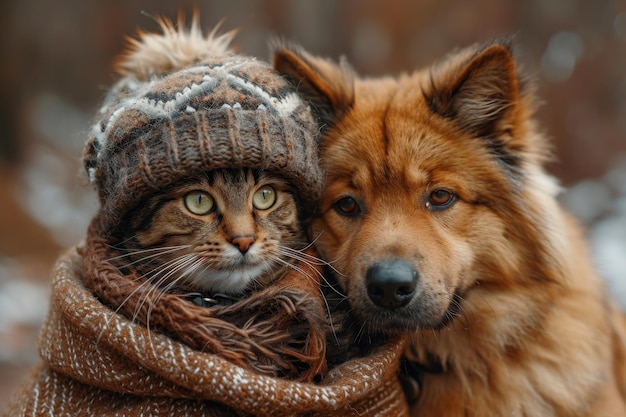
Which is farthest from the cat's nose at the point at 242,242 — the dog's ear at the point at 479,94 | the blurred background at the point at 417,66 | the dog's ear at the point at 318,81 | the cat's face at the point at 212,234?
the blurred background at the point at 417,66

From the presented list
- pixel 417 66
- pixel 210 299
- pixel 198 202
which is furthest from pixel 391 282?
pixel 417 66

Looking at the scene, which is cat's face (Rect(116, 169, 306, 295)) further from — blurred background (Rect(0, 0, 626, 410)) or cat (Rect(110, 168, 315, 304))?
blurred background (Rect(0, 0, 626, 410))

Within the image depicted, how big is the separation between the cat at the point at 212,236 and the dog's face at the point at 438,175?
0.33 meters

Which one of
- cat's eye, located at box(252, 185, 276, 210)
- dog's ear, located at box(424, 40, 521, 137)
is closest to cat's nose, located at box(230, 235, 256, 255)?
cat's eye, located at box(252, 185, 276, 210)

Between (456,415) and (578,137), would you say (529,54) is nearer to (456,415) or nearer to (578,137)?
(578,137)

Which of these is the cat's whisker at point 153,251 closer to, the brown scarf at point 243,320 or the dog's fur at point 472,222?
the brown scarf at point 243,320

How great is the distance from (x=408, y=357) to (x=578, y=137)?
27.3 feet

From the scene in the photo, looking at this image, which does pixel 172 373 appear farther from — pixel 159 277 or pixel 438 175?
pixel 438 175

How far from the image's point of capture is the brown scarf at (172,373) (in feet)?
7.63

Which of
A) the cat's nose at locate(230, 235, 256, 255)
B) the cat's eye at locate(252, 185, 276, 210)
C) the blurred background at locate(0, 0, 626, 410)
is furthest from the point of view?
the blurred background at locate(0, 0, 626, 410)

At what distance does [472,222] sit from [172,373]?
151cm

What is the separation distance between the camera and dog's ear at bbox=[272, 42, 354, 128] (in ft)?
10.0

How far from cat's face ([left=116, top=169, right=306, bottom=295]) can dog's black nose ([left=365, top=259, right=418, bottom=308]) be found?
37cm

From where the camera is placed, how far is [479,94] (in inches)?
122
